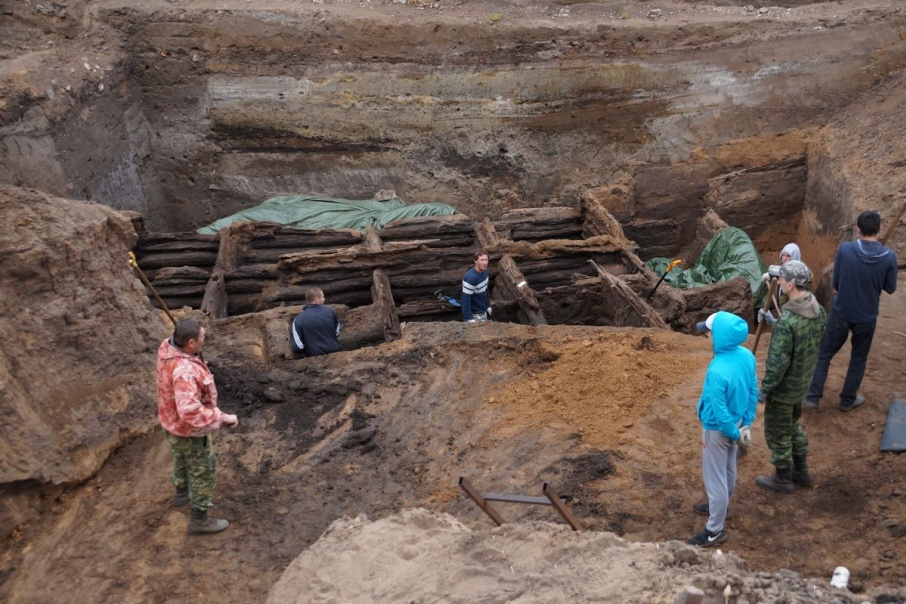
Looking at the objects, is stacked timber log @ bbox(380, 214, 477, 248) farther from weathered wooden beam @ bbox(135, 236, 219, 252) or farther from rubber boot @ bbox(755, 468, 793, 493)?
rubber boot @ bbox(755, 468, 793, 493)

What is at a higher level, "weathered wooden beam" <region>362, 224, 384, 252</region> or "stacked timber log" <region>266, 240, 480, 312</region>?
"weathered wooden beam" <region>362, 224, 384, 252</region>

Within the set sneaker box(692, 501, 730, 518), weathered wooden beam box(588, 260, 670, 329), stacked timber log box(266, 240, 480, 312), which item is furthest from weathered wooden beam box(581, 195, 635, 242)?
sneaker box(692, 501, 730, 518)

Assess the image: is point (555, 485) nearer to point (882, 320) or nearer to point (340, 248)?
point (882, 320)

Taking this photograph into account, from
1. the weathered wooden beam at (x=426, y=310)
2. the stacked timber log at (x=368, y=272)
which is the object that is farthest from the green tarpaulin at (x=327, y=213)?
the weathered wooden beam at (x=426, y=310)

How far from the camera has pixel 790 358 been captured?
5.38m

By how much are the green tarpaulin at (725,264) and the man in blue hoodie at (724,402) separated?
240 inches

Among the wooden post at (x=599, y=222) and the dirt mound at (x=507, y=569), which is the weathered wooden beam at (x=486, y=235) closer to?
the wooden post at (x=599, y=222)

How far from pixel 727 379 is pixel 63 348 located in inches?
186

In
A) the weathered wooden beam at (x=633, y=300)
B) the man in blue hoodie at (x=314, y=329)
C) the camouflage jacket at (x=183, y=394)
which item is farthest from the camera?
the weathered wooden beam at (x=633, y=300)

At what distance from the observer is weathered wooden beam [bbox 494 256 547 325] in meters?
9.26

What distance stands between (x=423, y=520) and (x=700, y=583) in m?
1.84

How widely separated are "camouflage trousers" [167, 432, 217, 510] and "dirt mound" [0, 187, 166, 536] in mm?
1011

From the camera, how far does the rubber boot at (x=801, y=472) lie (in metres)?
5.79

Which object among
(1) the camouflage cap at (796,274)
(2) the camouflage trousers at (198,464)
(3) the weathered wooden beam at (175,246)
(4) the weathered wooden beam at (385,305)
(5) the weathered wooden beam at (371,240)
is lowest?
(4) the weathered wooden beam at (385,305)
